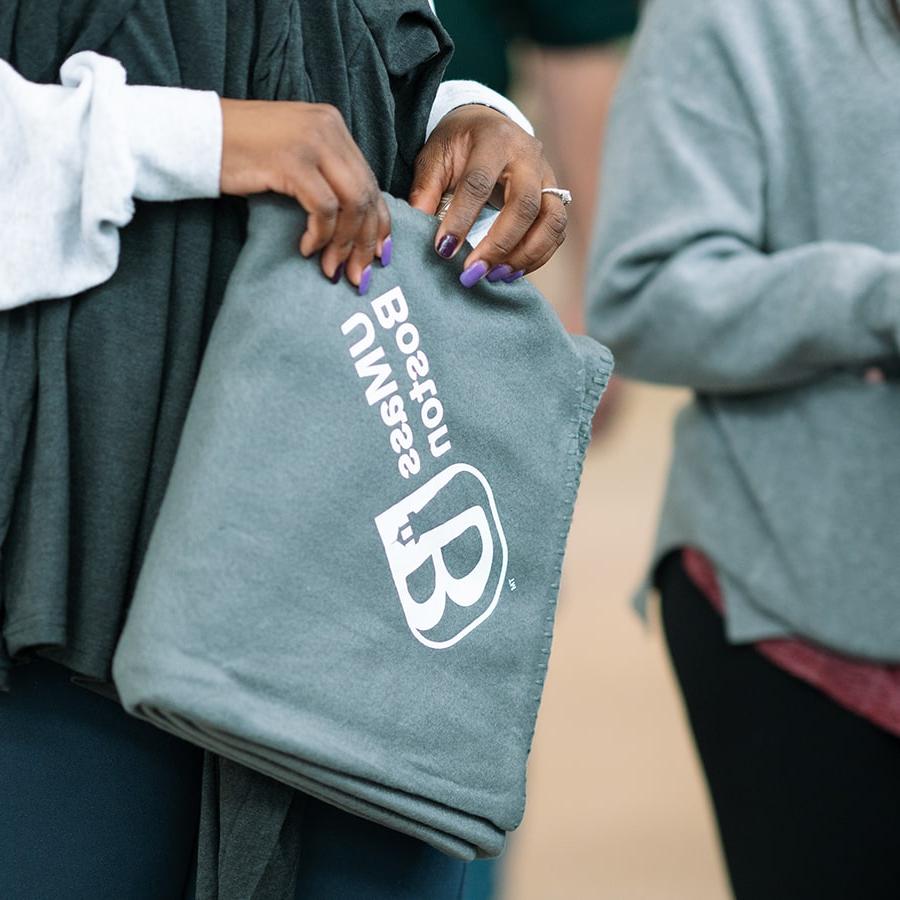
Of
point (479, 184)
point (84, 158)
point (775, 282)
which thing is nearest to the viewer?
point (84, 158)

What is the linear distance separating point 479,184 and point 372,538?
216 millimetres

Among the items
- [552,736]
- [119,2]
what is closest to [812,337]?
[119,2]

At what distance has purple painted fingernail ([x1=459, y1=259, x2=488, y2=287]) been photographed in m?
0.82

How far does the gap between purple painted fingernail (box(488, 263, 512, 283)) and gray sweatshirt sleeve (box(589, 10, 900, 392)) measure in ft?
1.56

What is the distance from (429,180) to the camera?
862mm

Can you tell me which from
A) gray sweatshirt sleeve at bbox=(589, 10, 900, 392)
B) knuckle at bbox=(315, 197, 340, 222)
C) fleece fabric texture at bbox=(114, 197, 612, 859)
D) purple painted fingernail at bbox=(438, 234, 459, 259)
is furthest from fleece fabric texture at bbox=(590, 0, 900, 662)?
knuckle at bbox=(315, 197, 340, 222)

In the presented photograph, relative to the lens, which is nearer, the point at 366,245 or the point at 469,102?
the point at 366,245

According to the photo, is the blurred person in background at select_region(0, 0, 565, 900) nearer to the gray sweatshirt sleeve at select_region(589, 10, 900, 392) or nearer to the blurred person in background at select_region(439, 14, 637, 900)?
the gray sweatshirt sleeve at select_region(589, 10, 900, 392)

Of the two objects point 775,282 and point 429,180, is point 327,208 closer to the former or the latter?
point 429,180

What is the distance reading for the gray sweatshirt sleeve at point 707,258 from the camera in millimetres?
1240

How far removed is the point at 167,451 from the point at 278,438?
0.10 m

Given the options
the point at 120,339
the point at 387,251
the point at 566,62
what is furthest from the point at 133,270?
the point at 566,62

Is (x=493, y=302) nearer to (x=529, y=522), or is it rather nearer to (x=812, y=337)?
(x=529, y=522)

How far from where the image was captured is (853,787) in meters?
1.25
